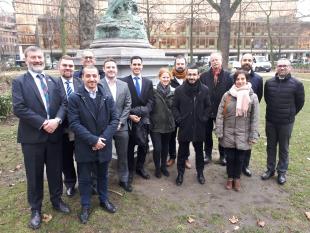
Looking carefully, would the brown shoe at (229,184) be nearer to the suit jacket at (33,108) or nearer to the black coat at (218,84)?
the black coat at (218,84)

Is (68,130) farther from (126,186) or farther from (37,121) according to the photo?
(126,186)

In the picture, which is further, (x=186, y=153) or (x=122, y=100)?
(x=186, y=153)

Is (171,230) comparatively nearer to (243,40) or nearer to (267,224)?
(267,224)

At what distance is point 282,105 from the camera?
4816 mm

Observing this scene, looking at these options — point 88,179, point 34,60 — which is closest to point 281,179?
point 88,179

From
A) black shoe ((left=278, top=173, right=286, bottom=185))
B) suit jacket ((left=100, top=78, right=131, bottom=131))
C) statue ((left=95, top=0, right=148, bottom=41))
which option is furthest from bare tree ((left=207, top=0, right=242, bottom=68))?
suit jacket ((left=100, top=78, right=131, bottom=131))

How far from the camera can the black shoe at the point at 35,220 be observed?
149 inches

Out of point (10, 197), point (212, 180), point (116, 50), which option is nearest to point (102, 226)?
point (10, 197)

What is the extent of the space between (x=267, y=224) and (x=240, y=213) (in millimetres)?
383

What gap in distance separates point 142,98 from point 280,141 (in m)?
2.44

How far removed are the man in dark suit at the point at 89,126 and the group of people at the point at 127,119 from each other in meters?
0.01

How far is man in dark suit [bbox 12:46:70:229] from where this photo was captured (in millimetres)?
3482

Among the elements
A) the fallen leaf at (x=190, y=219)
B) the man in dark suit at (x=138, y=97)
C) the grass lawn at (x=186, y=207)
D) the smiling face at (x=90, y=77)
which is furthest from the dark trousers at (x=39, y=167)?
the fallen leaf at (x=190, y=219)

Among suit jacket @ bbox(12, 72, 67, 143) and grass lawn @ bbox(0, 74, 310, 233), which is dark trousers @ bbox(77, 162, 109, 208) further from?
suit jacket @ bbox(12, 72, 67, 143)
